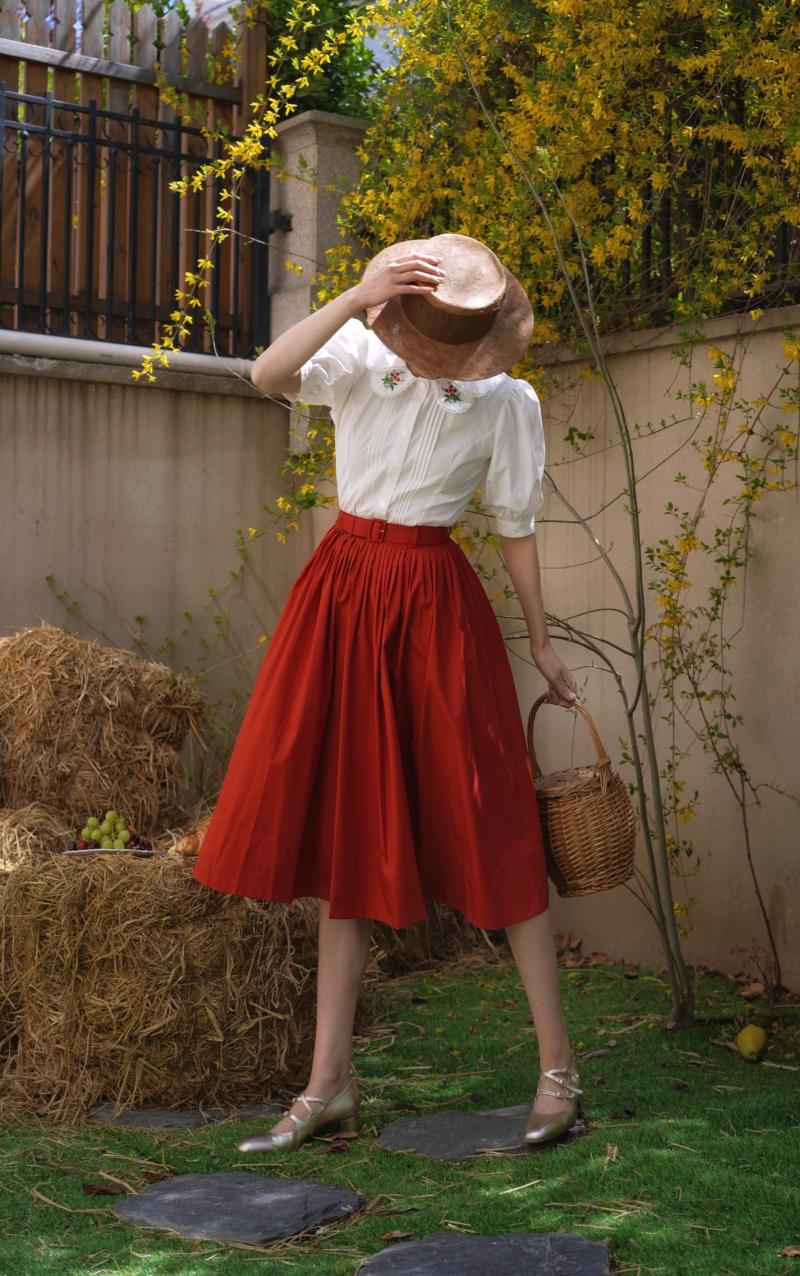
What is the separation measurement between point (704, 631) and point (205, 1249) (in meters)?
2.33

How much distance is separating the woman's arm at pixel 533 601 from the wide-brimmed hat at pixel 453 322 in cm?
43

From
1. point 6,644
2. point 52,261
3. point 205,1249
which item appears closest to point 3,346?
point 52,261

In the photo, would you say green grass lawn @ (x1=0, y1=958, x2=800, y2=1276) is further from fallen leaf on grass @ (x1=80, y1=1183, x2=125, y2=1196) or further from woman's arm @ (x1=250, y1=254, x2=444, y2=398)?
woman's arm @ (x1=250, y1=254, x2=444, y2=398)

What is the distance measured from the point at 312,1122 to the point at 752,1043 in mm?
1178

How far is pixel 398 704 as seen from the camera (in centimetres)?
295

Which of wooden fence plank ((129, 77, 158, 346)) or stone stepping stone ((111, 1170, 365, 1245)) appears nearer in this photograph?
stone stepping stone ((111, 1170, 365, 1245))

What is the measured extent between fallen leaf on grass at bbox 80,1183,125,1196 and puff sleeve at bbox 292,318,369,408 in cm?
164

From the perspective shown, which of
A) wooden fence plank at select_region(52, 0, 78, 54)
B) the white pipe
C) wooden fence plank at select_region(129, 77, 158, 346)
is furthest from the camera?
wooden fence plank at select_region(129, 77, 158, 346)

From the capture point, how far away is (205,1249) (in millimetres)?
2408

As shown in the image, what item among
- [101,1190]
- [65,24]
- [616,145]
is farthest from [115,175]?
[101,1190]

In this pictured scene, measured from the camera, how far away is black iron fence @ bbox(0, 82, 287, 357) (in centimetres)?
490

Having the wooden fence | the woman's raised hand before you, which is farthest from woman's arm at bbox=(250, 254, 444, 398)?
the wooden fence

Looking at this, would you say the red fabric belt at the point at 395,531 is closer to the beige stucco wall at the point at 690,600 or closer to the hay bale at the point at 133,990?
the hay bale at the point at 133,990

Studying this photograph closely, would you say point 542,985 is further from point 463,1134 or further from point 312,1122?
point 312,1122
